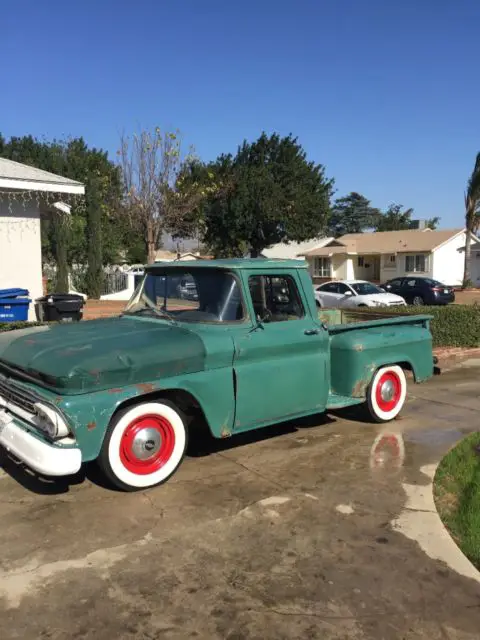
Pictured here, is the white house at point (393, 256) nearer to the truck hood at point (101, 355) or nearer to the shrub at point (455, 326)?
the shrub at point (455, 326)

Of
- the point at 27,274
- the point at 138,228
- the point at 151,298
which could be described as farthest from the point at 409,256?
the point at 151,298

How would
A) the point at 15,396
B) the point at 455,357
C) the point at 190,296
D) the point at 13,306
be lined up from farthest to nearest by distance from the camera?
the point at 13,306 → the point at 455,357 → the point at 190,296 → the point at 15,396

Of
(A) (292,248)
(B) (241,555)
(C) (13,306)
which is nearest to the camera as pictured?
(B) (241,555)

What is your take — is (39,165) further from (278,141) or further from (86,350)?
(86,350)

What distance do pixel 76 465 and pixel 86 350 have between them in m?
0.81

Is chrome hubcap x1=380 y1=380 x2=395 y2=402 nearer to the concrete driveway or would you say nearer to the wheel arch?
the concrete driveway

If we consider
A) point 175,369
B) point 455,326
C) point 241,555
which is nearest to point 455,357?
point 455,326

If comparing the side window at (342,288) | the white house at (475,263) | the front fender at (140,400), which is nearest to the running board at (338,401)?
the front fender at (140,400)

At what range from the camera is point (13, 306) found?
35.9 ft

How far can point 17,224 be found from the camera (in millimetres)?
12000

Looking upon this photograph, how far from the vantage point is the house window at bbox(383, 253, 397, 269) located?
1671 inches

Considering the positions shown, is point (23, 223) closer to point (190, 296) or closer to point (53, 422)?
point (190, 296)

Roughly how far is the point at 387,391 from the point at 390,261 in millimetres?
38531

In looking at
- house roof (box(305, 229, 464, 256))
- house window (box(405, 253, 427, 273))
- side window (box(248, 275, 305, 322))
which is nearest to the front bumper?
side window (box(248, 275, 305, 322))
